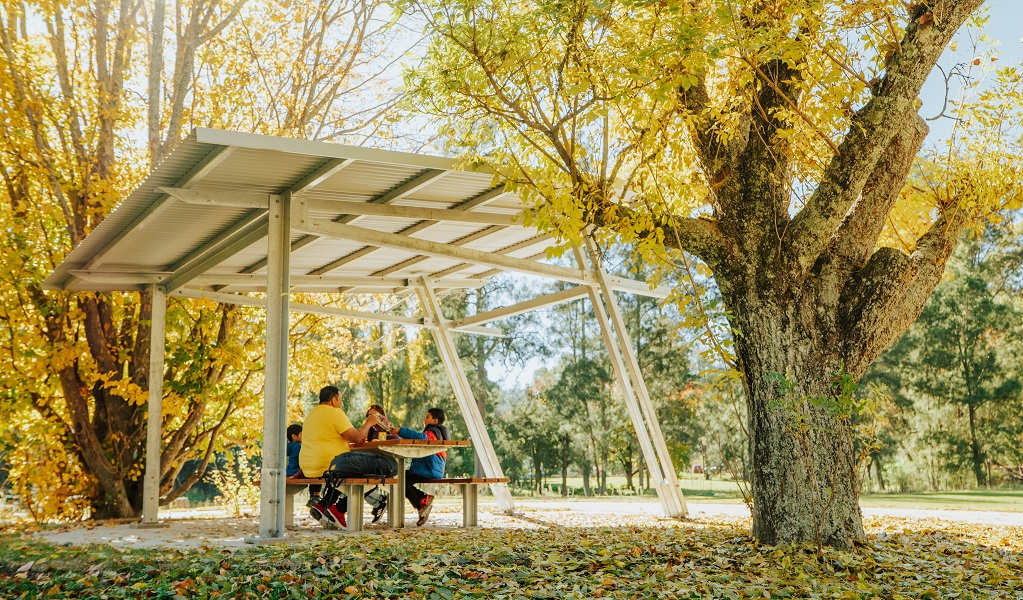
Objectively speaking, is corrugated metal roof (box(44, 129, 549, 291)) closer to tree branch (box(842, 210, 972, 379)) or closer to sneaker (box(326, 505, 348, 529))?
sneaker (box(326, 505, 348, 529))

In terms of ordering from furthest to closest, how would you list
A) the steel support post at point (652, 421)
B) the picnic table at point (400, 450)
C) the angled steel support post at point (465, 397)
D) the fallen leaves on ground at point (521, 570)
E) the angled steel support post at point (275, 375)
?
the angled steel support post at point (465, 397), the steel support post at point (652, 421), the picnic table at point (400, 450), the angled steel support post at point (275, 375), the fallen leaves on ground at point (521, 570)

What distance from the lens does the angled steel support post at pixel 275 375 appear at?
685 centimetres

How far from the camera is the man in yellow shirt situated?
27.1ft

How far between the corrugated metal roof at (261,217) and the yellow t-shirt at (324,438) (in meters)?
1.80

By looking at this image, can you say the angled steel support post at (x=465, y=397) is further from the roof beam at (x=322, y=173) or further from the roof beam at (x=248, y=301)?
the roof beam at (x=322, y=173)

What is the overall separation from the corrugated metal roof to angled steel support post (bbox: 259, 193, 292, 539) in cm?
35

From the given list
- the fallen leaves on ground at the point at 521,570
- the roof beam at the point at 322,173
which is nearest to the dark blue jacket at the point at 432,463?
the fallen leaves on ground at the point at 521,570

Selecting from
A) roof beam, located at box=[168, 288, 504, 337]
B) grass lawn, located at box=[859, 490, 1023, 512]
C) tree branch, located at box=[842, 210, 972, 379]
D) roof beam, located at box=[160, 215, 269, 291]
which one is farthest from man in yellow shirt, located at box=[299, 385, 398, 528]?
grass lawn, located at box=[859, 490, 1023, 512]

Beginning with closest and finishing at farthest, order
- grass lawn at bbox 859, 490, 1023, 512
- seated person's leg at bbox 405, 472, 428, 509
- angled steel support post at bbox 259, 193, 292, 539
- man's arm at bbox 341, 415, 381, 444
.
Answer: angled steel support post at bbox 259, 193, 292, 539 → man's arm at bbox 341, 415, 381, 444 → seated person's leg at bbox 405, 472, 428, 509 → grass lawn at bbox 859, 490, 1023, 512

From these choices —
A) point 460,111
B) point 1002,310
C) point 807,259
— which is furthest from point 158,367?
point 1002,310

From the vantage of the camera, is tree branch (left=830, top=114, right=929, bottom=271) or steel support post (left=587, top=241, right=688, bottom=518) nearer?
tree branch (left=830, top=114, right=929, bottom=271)

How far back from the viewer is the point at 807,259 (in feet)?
21.6

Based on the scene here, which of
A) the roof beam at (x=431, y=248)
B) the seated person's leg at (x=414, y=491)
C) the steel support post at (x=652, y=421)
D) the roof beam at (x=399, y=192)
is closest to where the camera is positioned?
the roof beam at (x=399, y=192)

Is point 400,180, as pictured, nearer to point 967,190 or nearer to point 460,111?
point 460,111
